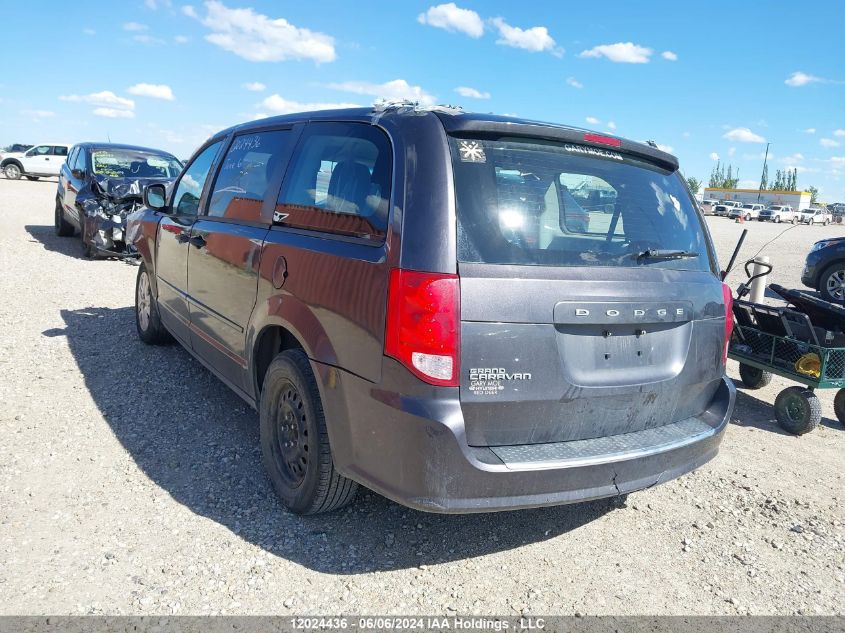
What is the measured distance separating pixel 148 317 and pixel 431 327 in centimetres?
424

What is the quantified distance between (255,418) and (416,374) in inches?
95.7

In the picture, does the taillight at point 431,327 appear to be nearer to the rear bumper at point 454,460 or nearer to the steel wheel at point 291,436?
the rear bumper at point 454,460

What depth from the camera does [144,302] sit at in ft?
19.5

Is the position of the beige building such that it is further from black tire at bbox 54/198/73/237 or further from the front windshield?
black tire at bbox 54/198/73/237

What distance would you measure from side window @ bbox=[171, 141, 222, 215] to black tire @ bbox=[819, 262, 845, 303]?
10.8 m

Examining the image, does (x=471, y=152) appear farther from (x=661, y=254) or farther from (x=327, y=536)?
(x=327, y=536)

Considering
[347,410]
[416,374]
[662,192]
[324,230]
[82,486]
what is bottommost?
[82,486]

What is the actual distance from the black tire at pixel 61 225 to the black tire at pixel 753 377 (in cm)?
1236

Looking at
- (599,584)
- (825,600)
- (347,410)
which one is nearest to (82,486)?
(347,410)

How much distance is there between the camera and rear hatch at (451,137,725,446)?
2506 millimetres

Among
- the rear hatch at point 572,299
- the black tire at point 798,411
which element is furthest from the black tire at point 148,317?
the black tire at point 798,411

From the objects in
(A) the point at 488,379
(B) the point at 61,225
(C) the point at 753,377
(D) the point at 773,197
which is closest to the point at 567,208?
(A) the point at 488,379

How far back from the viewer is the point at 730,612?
2750 mm

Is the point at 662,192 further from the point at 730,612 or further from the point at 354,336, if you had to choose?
the point at 730,612
